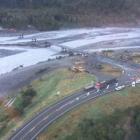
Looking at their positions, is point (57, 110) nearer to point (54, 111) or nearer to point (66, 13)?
point (54, 111)

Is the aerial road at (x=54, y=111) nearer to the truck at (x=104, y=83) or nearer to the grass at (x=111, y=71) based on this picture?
the truck at (x=104, y=83)

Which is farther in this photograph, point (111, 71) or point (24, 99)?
point (111, 71)

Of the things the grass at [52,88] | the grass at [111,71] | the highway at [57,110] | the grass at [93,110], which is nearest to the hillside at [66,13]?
the grass at [111,71]

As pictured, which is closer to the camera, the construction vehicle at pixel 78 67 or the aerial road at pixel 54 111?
the aerial road at pixel 54 111

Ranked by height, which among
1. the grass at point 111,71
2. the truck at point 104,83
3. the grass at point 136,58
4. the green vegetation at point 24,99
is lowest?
the green vegetation at point 24,99

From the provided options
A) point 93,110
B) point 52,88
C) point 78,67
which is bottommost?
point 52,88

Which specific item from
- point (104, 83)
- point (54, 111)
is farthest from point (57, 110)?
point (104, 83)

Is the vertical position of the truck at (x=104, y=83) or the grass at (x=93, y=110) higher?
the truck at (x=104, y=83)
